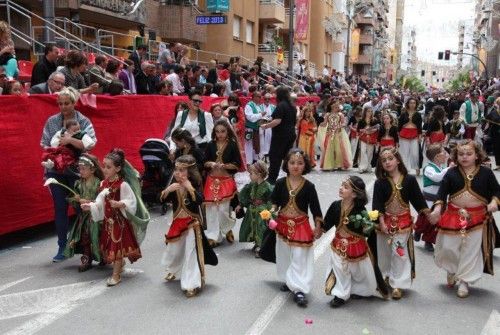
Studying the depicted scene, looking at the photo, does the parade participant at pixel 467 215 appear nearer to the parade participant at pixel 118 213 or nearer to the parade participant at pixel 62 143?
the parade participant at pixel 118 213

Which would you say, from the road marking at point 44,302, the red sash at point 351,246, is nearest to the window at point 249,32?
the road marking at point 44,302

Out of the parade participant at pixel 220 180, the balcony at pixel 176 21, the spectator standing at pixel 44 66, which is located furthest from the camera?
the balcony at pixel 176 21

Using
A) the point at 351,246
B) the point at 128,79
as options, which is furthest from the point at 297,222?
the point at 128,79

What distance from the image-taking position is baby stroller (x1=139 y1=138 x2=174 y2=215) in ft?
29.4

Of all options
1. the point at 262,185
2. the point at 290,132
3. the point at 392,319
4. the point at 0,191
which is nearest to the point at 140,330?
the point at 392,319

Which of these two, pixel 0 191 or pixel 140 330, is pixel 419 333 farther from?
pixel 0 191

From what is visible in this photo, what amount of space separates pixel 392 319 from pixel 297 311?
81cm

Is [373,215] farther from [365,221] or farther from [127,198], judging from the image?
[127,198]

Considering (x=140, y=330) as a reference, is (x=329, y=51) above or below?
above

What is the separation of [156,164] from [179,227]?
3.47 m

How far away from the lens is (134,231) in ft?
19.9

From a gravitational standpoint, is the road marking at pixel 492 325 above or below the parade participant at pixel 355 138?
below

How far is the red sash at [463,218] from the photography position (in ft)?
18.2

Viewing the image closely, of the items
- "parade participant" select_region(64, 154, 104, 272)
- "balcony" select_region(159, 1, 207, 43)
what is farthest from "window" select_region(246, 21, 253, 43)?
"parade participant" select_region(64, 154, 104, 272)
